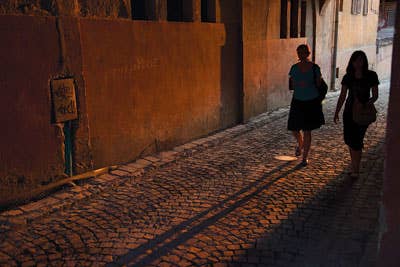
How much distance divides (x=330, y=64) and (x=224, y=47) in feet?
27.2

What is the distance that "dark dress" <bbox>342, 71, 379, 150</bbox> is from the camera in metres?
5.45

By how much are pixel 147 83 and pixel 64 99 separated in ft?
5.85

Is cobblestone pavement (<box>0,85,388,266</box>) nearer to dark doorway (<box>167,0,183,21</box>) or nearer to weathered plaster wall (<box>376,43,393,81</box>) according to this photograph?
dark doorway (<box>167,0,183,21</box>)

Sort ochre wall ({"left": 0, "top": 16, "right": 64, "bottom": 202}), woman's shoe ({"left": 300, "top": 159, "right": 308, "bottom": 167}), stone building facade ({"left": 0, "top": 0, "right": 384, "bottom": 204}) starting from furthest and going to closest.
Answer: woman's shoe ({"left": 300, "top": 159, "right": 308, "bottom": 167}), stone building facade ({"left": 0, "top": 0, "right": 384, "bottom": 204}), ochre wall ({"left": 0, "top": 16, "right": 64, "bottom": 202})

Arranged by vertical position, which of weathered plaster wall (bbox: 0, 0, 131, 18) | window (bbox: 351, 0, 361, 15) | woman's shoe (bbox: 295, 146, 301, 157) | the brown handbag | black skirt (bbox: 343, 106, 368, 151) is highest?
window (bbox: 351, 0, 361, 15)

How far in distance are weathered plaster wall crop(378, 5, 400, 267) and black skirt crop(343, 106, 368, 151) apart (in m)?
3.01

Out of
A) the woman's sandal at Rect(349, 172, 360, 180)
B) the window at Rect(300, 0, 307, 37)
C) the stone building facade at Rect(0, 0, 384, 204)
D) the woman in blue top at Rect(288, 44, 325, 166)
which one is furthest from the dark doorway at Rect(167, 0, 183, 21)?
the window at Rect(300, 0, 307, 37)

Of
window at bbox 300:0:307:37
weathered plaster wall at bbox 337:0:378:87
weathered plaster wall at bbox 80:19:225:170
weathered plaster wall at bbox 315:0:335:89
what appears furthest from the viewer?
weathered plaster wall at bbox 337:0:378:87

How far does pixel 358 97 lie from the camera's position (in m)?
5.51

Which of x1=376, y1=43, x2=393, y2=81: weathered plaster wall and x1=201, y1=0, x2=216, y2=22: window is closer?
x1=201, y1=0, x2=216, y2=22: window

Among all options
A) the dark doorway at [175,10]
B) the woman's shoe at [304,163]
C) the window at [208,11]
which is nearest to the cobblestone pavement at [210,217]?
the woman's shoe at [304,163]

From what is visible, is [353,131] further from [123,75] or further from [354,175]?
[123,75]

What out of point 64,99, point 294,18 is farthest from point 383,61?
point 64,99

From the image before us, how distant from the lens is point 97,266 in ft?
12.1
